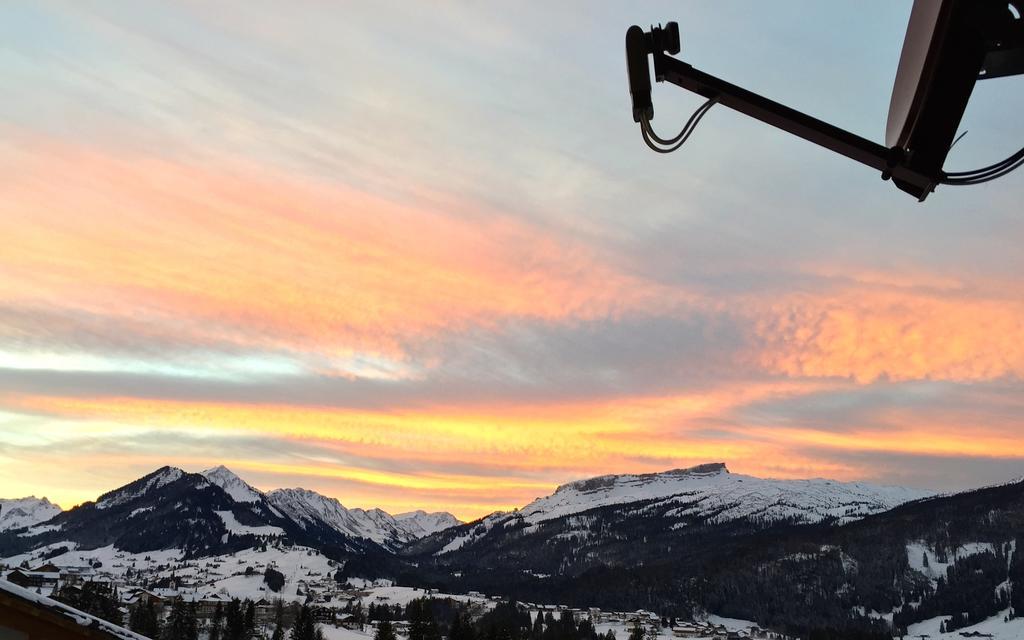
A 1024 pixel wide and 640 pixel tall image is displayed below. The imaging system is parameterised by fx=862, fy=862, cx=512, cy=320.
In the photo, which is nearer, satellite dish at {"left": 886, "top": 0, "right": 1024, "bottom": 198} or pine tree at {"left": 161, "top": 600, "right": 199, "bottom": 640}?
satellite dish at {"left": 886, "top": 0, "right": 1024, "bottom": 198}

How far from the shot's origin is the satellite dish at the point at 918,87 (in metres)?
4.08

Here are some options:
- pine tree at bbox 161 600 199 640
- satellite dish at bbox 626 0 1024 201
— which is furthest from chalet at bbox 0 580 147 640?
pine tree at bbox 161 600 199 640

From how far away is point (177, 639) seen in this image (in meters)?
181

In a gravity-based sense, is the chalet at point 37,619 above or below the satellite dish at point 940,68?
below

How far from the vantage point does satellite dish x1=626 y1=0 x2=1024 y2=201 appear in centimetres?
408

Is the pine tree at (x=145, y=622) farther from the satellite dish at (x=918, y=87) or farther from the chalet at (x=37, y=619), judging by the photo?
the satellite dish at (x=918, y=87)

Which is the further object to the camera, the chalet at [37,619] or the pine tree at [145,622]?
the pine tree at [145,622]

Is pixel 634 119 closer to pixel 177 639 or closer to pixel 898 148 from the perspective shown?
pixel 898 148

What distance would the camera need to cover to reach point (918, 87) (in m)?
4.28

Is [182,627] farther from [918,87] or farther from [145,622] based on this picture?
[918,87]

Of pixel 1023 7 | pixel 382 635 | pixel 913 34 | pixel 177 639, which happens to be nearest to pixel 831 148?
pixel 913 34

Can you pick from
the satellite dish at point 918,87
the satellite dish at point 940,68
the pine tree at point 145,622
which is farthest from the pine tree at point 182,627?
the satellite dish at point 940,68

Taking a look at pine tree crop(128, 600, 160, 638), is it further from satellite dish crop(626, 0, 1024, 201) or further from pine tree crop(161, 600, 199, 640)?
satellite dish crop(626, 0, 1024, 201)

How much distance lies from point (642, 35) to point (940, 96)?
1.53 meters
